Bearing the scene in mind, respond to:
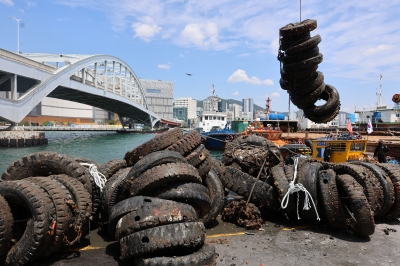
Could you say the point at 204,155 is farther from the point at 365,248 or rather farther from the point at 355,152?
the point at 355,152

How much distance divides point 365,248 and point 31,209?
5.94 metres

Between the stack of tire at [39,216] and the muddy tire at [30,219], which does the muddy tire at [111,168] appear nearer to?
the stack of tire at [39,216]

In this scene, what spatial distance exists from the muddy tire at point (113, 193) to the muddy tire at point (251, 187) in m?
2.84

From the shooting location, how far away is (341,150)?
37.8 ft

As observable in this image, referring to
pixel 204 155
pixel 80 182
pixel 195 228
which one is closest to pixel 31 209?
pixel 80 182

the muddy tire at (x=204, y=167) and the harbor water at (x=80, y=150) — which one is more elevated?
the muddy tire at (x=204, y=167)

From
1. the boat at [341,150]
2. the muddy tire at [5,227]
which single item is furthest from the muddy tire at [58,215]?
the boat at [341,150]

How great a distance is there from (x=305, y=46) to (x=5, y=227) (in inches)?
292

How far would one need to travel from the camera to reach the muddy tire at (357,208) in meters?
5.44

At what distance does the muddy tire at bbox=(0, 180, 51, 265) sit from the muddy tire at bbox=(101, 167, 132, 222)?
1.30 metres

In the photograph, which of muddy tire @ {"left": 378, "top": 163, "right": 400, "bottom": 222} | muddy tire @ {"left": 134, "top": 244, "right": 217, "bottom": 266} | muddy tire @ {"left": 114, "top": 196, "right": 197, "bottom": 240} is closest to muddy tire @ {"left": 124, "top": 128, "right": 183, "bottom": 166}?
muddy tire @ {"left": 114, "top": 196, "right": 197, "bottom": 240}

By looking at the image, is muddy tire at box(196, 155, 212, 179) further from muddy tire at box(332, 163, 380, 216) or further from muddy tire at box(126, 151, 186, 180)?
muddy tire at box(332, 163, 380, 216)

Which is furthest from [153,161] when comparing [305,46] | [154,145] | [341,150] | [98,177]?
[341,150]

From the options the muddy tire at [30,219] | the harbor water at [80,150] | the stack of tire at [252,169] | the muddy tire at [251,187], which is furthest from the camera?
the harbor water at [80,150]
